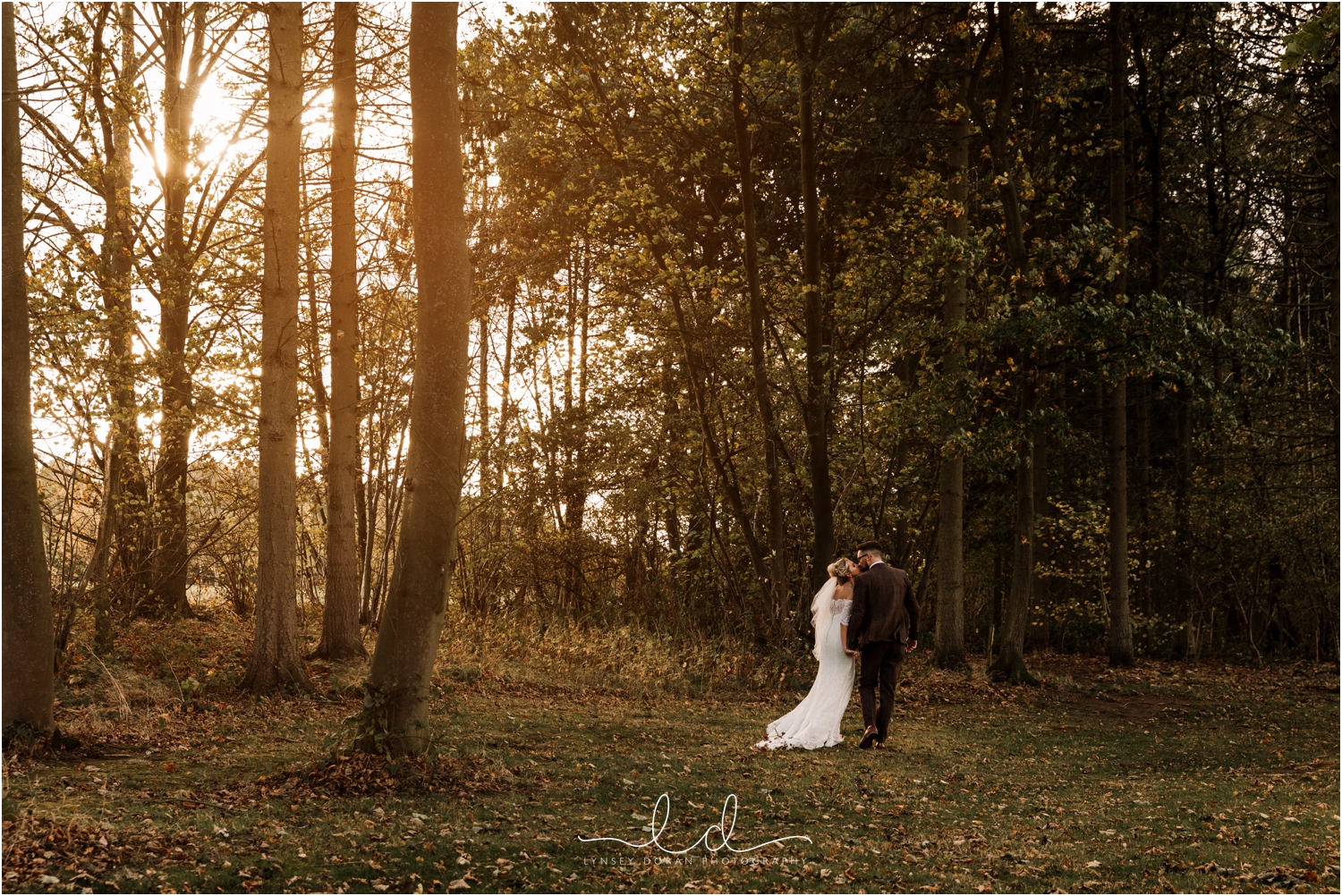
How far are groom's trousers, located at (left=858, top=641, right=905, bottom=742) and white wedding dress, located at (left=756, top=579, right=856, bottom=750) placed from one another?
0.20m

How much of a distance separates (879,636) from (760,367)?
5.96 m

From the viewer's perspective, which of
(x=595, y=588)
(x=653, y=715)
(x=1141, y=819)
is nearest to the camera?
(x=1141, y=819)

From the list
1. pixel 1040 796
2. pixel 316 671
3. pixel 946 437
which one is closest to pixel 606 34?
pixel 946 437

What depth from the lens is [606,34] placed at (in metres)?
14.9

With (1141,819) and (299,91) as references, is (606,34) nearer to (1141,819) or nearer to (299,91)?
(299,91)

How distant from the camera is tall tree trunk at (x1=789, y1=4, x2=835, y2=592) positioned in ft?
50.8

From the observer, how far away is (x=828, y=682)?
1073 centimetres

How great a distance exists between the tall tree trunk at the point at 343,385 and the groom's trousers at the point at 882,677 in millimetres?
6697

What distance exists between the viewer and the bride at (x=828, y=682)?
414 inches

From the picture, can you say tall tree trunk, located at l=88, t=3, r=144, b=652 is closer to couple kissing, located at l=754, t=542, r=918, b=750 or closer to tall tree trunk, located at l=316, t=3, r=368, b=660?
tall tree trunk, located at l=316, t=3, r=368, b=660

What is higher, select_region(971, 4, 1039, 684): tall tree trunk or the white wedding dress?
select_region(971, 4, 1039, 684): tall tree trunk

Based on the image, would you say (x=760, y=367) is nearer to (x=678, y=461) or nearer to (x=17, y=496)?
(x=678, y=461)

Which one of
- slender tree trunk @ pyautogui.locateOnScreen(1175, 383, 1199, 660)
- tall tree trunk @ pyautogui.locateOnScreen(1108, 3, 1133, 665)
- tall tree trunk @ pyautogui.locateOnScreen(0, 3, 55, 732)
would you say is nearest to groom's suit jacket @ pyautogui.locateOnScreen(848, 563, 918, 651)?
tall tree trunk @ pyautogui.locateOnScreen(0, 3, 55, 732)

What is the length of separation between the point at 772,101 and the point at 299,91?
30.3 feet
